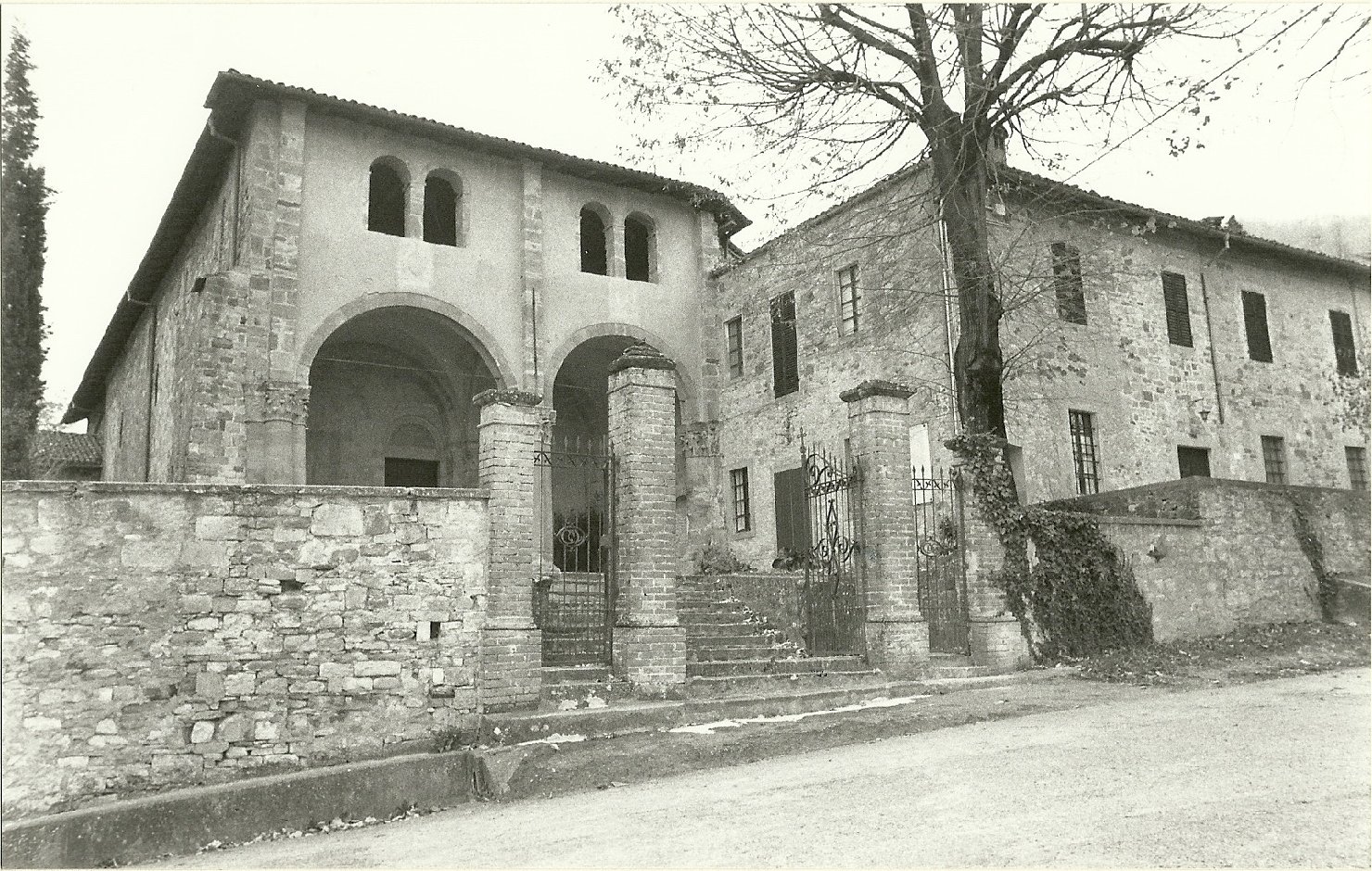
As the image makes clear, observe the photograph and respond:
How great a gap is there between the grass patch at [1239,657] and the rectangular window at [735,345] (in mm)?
9123

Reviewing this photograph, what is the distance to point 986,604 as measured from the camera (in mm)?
9859

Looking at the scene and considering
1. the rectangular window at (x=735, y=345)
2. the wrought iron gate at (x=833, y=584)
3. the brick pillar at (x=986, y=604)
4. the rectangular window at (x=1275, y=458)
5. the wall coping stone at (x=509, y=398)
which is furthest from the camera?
the rectangular window at (x=1275, y=458)

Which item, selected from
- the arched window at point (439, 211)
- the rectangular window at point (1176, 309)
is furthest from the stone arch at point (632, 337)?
the rectangular window at point (1176, 309)

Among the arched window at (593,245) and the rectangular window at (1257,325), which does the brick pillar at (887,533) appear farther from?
the rectangular window at (1257,325)

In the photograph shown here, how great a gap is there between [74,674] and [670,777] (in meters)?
3.76

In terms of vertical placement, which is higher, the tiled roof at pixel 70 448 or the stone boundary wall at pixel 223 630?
the tiled roof at pixel 70 448

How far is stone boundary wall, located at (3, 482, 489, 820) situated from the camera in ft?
18.9

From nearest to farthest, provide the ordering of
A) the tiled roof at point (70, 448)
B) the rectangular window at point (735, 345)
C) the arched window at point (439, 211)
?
the arched window at point (439, 211) < the rectangular window at point (735, 345) < the tiled roof at point (70, 448)

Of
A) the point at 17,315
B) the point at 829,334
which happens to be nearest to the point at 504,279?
the point at 829,334

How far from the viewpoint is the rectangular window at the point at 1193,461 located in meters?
16.9

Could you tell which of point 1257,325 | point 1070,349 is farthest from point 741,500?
point 1257,325

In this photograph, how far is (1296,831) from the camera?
4.14 metres

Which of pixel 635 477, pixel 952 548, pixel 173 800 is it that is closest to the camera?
pixel 173 800

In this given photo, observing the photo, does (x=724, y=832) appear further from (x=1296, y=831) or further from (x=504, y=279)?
(x=504, y=279)
